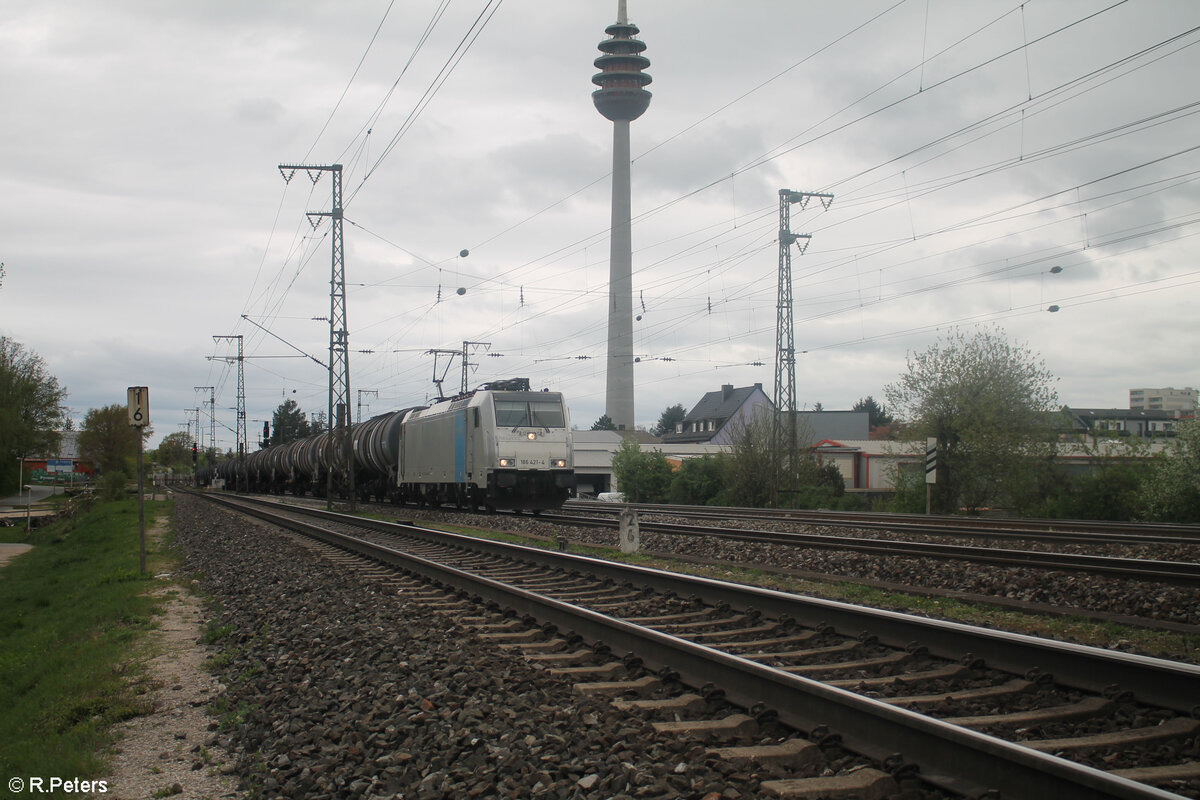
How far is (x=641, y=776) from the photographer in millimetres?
4133

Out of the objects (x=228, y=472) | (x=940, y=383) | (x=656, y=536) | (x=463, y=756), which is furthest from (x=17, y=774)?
(x=228, y=472)

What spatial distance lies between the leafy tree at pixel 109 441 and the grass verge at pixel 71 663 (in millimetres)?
67065

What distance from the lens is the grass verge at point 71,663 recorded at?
552 centimetres

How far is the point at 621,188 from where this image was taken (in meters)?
96.3

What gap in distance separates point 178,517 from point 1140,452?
32.1m

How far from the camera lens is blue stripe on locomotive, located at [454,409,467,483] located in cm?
2556

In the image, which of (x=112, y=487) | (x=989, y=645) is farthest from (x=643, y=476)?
(x=989, y=645)

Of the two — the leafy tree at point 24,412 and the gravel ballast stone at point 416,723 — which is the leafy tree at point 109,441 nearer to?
the leafy tree at point 24,412

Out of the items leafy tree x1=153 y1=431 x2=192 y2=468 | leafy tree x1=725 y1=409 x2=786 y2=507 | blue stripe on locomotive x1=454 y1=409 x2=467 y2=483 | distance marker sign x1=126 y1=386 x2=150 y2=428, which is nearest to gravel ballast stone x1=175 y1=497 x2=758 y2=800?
distance marker sign x1=126 y1=386 x2=150 y2=428

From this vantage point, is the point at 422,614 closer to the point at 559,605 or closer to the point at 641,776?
the point at 559,605

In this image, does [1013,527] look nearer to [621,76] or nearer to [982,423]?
[982,423]

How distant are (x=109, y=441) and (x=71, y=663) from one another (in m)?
86.7

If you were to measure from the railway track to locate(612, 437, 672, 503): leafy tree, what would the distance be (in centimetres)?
3552

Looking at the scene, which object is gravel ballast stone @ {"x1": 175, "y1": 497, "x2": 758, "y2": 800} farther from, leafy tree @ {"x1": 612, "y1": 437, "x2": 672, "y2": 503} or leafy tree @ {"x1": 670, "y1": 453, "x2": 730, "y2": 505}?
leafy tree @ {"x1": 612, "y1": 437, "x2": 672, "y2": 503}
